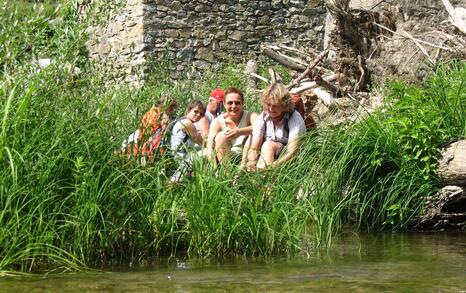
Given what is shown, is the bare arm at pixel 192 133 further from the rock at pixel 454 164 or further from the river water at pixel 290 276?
the rock at pixel 454 164

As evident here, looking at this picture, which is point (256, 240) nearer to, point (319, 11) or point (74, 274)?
point (74, 274)

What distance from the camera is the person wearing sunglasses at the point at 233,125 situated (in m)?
8.40

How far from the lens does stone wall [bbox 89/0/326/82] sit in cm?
1761

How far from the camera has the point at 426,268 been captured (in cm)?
602

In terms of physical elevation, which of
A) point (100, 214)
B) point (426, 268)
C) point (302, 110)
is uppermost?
point (302, 110)

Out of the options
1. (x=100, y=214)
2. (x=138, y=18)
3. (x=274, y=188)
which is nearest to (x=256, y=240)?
(x=274, y=188)

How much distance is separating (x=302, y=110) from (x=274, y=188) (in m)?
2.19

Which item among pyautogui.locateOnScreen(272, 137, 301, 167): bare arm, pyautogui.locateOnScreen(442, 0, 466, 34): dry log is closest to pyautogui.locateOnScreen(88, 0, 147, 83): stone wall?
pyautogui.locateOnScreen(442, 0, 466, 34): dry log

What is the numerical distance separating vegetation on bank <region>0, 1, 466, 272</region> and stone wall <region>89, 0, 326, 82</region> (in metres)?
9.92

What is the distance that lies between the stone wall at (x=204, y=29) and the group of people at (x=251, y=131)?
28.2ft

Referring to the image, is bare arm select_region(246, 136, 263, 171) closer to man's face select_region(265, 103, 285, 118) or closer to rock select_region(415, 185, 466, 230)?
man's face select_region(265, 103, 285, 118)

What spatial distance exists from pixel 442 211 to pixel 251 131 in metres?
1.77

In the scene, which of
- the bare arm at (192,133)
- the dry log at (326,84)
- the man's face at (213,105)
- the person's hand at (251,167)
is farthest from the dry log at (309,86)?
the person's hand at (251,167)

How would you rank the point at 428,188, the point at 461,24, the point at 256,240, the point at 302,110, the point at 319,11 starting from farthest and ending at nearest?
the point at 319,11
the point at 461,24
the point at 302,110
the point at 428,188
the point at 256,240
